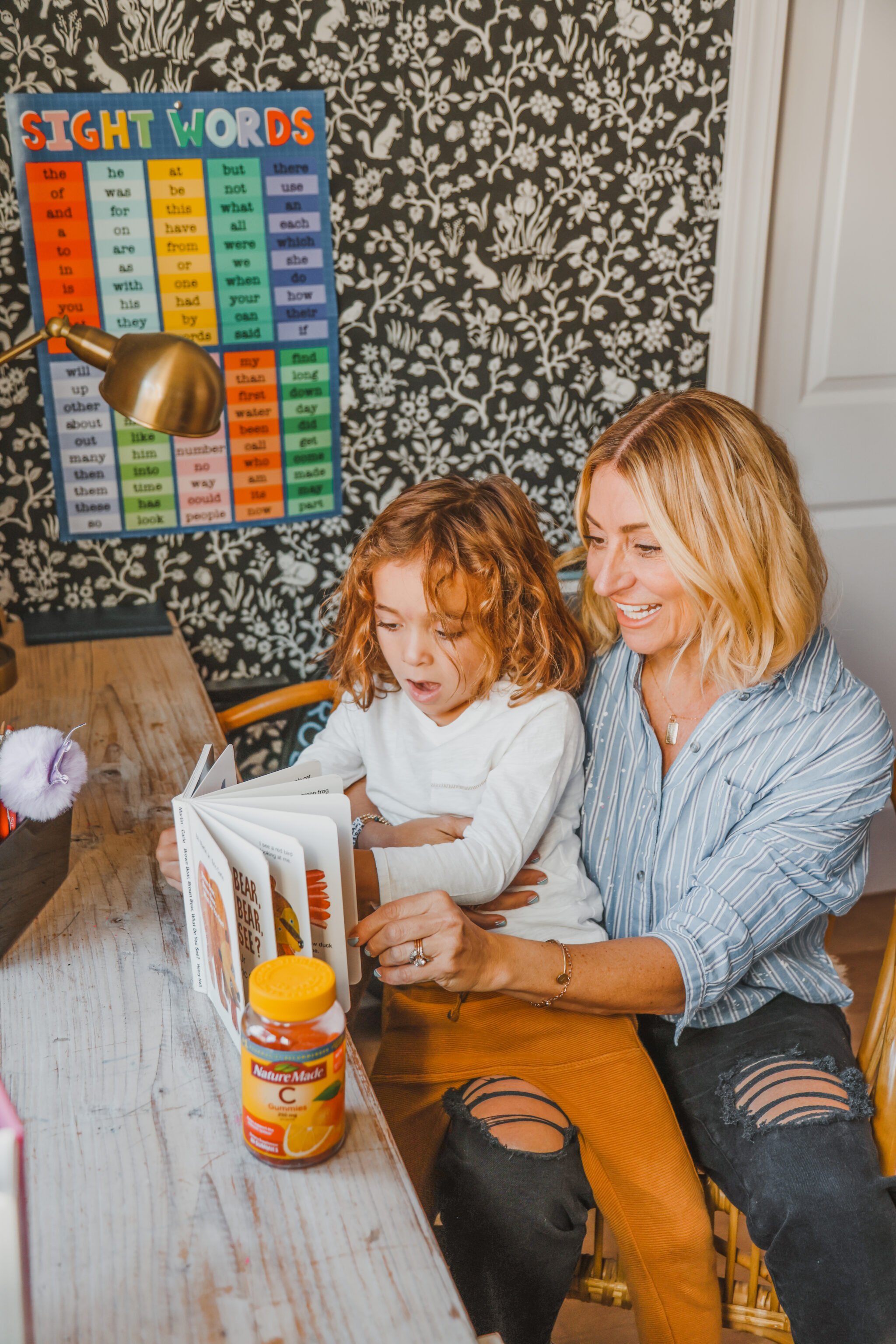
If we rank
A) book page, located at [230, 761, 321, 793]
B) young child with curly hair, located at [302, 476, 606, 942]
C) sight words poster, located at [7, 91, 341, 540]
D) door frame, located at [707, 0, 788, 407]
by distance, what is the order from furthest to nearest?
door frame, located at [707, 0, 788, 407] → sight words poster, located at [7, 91, 341, 540] → young child with curly hair, located at [302, 476, 606, 942] → book page, located at [230, 761, 321, 793]

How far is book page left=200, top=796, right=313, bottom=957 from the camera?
93 cm

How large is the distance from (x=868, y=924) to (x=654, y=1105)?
5.86 ft

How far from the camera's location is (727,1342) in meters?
1.68

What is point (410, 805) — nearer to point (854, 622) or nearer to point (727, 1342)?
point (727, 1342)

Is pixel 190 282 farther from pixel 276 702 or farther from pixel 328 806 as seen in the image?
pixel 328 806

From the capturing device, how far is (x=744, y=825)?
1354mm

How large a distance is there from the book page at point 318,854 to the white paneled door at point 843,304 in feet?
5.57

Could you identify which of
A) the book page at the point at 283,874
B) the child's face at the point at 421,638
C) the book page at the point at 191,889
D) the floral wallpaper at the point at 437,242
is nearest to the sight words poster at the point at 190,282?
the floral wallpaper at the point at 437,242

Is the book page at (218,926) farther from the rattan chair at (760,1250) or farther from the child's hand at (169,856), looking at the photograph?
the rattan chair at (760,1250)

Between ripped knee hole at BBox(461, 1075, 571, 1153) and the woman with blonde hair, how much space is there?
0.06 meters

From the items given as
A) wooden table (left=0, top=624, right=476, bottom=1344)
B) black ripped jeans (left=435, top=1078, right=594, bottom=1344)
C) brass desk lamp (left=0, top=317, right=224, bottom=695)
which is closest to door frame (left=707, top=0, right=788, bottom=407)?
A: brass desk lamp (left=0, top=317, right=224, bottom=695)

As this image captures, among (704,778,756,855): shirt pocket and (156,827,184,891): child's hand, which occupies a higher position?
(156,827,184,891): child's hand

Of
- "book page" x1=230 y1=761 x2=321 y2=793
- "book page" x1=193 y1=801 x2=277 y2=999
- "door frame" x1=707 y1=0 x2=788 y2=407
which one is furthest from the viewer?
"door frame" x1=707 y1=0 x2=788 y2=407

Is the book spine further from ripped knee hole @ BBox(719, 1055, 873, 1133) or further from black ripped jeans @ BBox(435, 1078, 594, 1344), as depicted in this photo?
ripped knee hole @ BBox(719, 1055, 873, 1133)
